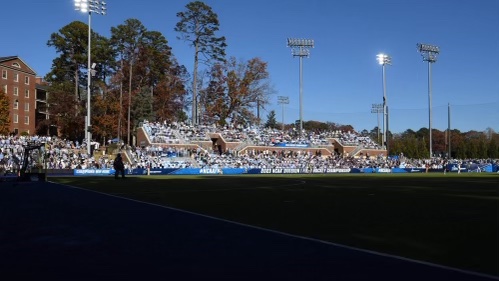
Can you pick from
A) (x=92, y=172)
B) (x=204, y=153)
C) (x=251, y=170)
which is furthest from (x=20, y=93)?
(x=251, y=170)

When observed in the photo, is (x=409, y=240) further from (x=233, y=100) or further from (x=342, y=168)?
(x=233, y=100)

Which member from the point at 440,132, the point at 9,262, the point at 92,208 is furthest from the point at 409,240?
the point at 440,132

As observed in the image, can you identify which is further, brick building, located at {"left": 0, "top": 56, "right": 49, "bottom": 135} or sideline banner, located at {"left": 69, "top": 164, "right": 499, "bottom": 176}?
brick building, located at {"left": 0, "top": 56, "right": 49, "bottom": 135}

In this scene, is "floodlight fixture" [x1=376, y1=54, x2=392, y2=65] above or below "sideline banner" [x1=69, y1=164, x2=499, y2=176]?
above

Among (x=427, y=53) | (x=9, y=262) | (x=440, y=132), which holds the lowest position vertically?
(x=9, y=262)

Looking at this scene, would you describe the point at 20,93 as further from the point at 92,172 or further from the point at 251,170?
the point at 251,170

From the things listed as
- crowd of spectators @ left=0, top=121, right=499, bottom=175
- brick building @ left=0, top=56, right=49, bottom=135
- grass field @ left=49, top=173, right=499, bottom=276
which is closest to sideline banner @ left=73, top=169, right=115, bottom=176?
crowd of spectators @ left=0, top=121, right=499, bottom=175

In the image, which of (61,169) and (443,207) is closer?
(443,207)

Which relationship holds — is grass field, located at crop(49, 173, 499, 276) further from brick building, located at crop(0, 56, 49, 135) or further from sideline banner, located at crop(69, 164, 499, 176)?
brick building, located at crop(0, 56, 49, 135)

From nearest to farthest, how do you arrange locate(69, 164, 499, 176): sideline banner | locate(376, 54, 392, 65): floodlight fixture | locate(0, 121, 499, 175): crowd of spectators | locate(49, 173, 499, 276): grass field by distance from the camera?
locate(49, 173, 499, 276): grass field → locate(69, 164, 499, 176): sideline banner → locate(0, 121, 499, 175): crowd of spectators → locate(376, 54, 392, 65): floodlight fixture

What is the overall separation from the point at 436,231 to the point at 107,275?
6.56 metres

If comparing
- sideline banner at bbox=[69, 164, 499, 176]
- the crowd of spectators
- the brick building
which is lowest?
sideline banner at bbox=[69, 164, 499, 176]

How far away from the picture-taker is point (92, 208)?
45.7ft

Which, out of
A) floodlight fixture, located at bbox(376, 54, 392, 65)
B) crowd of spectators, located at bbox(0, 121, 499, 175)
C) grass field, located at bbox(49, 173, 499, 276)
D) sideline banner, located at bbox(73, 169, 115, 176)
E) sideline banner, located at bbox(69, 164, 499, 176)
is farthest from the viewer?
floodlight fixture, located at bbox(376, 54, 392, 65)
